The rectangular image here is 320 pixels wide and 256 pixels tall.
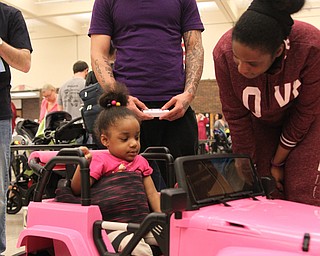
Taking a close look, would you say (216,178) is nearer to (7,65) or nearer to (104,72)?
(104,72)

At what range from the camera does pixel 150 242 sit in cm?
176

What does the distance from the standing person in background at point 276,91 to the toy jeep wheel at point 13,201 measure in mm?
3384

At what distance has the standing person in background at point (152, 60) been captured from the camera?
2176mm

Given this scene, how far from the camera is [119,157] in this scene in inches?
78.5

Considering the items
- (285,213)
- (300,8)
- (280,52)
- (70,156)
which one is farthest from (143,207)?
(300,8)

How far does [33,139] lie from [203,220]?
3918mm

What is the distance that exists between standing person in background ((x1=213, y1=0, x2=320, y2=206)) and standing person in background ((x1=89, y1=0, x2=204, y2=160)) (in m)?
0.27

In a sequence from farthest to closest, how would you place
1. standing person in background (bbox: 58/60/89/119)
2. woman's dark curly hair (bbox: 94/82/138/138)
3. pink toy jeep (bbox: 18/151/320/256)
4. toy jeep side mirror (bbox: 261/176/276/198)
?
standing person in background (bbox: 58/60/89/119), woman's dark curly hair (bbox: 94/82/138/138), toy jeep side mirror (bbox: 261/176/276/198), pink toy jeep (bbox: 18/151/320/256)

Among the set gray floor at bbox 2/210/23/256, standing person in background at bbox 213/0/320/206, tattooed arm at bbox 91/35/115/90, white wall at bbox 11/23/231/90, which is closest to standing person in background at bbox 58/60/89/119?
gray floor at bbox 2/210/23/256

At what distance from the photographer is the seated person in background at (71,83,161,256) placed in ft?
6.16

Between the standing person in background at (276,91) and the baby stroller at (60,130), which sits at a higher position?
the standing person in background at (276,91)

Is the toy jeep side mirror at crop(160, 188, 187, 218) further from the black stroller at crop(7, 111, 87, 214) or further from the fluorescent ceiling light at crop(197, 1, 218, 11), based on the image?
the fluorescent ceiling light at crop(197, 1, 218, 11)

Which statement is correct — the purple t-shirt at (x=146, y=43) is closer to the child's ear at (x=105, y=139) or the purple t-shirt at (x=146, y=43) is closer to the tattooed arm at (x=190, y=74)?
the tattooed arm at (x=190, y=74)

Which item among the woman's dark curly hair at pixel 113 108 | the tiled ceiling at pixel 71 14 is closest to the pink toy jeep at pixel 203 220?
the woman's dark curly hair at pixel 113 108
